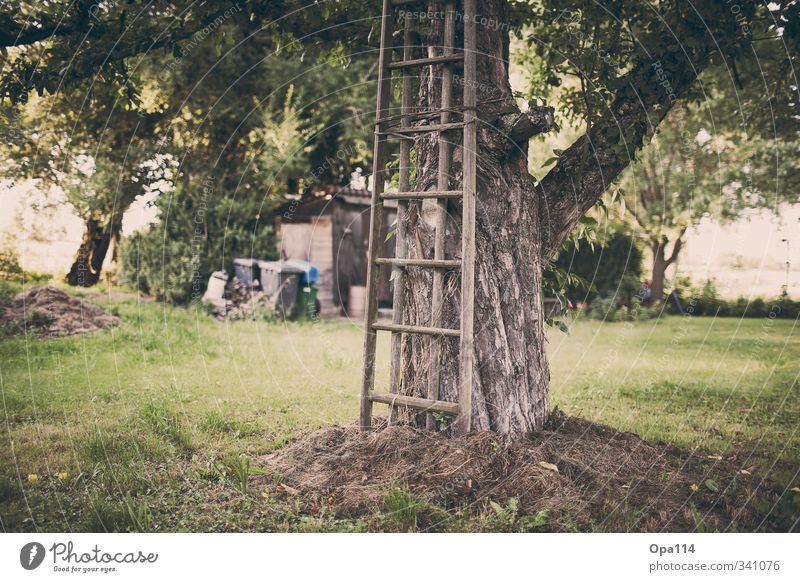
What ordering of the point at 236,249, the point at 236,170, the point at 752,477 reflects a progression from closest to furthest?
the point at 752,477
the point at 236,249
the point at 236,170

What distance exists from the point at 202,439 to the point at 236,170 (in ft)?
35.2

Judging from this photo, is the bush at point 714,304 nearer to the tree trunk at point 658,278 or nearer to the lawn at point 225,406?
the tree trunk at point 658,278

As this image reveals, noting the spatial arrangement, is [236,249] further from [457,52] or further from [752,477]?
[752,477]

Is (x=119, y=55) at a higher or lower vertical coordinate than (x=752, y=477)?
higher

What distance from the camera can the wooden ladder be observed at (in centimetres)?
434

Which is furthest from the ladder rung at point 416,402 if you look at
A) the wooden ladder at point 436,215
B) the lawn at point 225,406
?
the lawn at point 225,406

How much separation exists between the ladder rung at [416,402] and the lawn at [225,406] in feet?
2.69

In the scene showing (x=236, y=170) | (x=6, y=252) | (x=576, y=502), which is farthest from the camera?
(x=236, y=170)

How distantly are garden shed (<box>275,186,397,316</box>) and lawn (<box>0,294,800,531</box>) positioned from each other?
3083 millimetres

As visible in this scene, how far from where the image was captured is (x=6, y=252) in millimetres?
11141

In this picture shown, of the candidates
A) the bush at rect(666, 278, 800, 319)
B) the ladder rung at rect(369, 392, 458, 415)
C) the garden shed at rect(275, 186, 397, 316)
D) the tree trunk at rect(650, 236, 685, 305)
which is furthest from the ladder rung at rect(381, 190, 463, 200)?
the tree trunk at rect(650, 236, 685, 305)

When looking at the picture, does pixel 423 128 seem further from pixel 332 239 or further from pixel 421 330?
pixel 332 239

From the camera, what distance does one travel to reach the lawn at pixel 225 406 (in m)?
4.01
